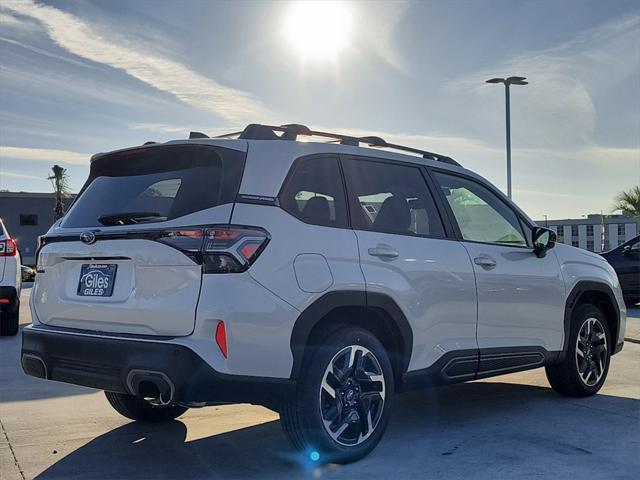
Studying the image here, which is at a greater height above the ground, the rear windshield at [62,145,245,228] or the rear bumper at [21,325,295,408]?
the rear windshield at [62,145,245,228]

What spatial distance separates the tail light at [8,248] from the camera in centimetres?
923

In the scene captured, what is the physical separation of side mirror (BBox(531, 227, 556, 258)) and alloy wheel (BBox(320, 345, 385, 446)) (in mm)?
1983

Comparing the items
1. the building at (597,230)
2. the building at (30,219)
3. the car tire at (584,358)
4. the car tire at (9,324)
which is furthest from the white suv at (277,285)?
the building at (30,219)

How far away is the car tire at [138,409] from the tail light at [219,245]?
1.86 metres

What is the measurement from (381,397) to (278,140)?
165 centimetres

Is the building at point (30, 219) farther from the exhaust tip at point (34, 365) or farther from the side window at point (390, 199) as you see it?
the exhaust tip at point (34, 365)

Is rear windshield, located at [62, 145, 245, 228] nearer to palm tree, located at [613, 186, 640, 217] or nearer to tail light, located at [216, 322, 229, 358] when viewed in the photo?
tail light, located at [216, 322, 229, 358]

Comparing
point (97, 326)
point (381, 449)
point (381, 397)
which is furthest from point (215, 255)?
point (381, 449)

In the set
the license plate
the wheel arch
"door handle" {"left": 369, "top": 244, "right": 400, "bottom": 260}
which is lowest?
the wheel arch

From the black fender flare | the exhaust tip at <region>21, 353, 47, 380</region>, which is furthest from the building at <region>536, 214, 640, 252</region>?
the exhaust tip at <region>21, 353, 47, 380</region>

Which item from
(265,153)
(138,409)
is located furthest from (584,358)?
(138,409)

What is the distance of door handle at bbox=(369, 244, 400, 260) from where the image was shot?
4266 millimetres

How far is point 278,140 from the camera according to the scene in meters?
4.15

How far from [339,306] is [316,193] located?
27.4 inches
